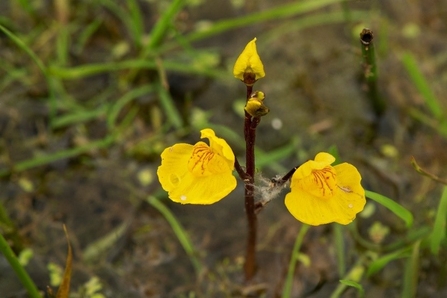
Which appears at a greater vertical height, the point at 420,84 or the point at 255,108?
the point at 255,108

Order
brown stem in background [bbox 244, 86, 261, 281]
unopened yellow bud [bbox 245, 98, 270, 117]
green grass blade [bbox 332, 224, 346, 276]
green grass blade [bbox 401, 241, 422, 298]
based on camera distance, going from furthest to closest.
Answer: green grass blade [bbox 332, 224, 346, 276]
green grass blade [bbox 401, 241, 422, 298]
brown stem in background [bbox 244, 86, 261, 281]
unopened yellow bud [bbox 245, 98, 270, 117]

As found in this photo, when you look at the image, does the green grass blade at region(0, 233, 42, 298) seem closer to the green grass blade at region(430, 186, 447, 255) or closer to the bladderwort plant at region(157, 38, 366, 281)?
the bladderwort plant at region(157, 38, 366, 281)

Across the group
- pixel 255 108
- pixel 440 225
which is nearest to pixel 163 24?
pixel 255 108

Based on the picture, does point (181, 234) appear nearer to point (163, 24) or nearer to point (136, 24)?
point (163, 24)

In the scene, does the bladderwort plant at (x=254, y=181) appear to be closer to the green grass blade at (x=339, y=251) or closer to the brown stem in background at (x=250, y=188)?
the brown stem in background at (x=250, y=188)

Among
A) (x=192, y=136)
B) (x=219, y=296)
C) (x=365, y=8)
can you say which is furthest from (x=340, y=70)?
(x=219, y=296)

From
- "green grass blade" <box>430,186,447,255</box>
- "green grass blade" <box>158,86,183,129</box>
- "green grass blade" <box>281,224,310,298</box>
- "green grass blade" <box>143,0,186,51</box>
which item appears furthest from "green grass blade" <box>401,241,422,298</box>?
"green grass blade" <box>143,0,186,51</box>
